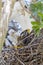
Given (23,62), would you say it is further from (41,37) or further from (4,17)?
(4,17)

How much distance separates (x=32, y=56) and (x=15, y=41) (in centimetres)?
20

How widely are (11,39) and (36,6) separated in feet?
1.29

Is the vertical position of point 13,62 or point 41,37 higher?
point 41,37

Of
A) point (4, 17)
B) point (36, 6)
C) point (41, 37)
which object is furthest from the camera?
point (41, 37)

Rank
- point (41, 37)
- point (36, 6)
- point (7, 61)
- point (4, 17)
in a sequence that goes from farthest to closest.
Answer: point (41, 37)
point (7, 61)
point (36, 6)
point (4, 17)

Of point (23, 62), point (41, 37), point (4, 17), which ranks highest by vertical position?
point (4, 17)

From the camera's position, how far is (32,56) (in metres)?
1.14

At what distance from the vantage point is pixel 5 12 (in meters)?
0.73

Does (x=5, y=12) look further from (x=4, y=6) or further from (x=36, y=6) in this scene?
(x=36, y=6)

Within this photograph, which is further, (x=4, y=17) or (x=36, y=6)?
(x=36, y=6)

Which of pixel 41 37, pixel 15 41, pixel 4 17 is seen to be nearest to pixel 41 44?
pixel 41 37

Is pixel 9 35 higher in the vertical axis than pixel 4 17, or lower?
lower

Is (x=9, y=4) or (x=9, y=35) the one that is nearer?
(x=9, y=4)

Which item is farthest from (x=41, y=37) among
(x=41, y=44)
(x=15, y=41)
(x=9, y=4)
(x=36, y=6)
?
(x=9, y=4)
